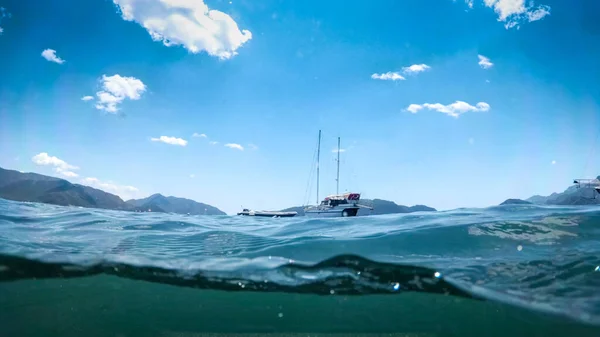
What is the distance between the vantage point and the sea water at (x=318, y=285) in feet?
23.7

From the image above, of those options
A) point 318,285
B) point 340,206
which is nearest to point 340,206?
point 340,206

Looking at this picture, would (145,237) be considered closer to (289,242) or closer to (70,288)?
(70,288)

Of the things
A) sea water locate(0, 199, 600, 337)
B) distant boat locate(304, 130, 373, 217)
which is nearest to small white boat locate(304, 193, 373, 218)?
distant boat locate(304, 130, 373, 217)

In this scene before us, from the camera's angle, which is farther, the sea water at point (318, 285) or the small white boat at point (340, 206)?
the small white boat at point (340, 206)

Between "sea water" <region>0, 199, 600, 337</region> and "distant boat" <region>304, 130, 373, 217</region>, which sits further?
Result: "distant boat" <region>304, 130, 373, 217</region>

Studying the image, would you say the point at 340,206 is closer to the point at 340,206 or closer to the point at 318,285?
the point at 340,206

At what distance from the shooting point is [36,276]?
340 inches

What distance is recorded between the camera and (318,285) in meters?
7.76

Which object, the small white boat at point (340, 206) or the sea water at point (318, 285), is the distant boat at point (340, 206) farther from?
the sea water at point (318, 285)

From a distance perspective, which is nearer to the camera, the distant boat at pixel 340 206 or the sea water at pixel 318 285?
the sea water at pixel 318 285

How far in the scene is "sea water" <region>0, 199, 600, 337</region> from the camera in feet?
23.7

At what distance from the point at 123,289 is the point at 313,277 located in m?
5.10

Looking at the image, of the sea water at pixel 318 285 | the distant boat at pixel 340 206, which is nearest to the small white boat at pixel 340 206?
the distant boat at pixel 340 206

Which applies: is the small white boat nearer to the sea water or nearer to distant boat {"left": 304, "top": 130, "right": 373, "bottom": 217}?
distant boat {"left": 304, "top": 130, "right": 373, "bottom": 217}
